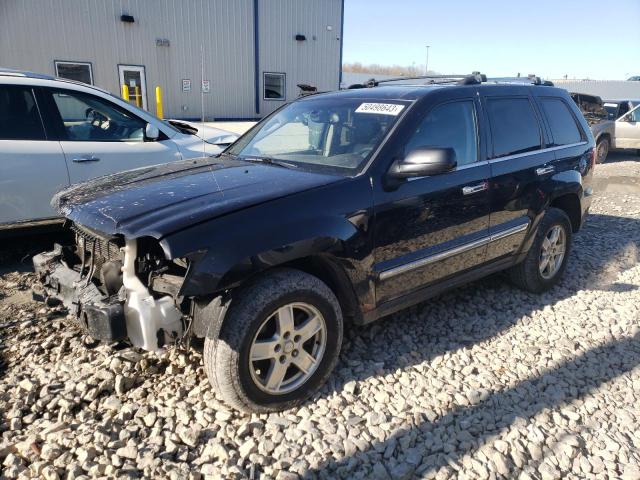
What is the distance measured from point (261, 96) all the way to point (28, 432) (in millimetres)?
21742

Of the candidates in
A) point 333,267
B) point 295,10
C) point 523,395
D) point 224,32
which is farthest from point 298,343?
point 295,10

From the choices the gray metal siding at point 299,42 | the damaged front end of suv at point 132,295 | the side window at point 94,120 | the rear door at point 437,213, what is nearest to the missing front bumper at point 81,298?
the damaged front end of suv at point 132,295

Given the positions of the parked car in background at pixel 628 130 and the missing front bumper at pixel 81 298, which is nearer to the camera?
the missing front bumper at pixel 81 298

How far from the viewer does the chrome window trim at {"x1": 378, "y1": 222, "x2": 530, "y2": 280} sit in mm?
Answer: 3203

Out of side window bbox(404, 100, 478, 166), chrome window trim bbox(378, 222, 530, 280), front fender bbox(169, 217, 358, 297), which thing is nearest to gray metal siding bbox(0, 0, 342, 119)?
side window bbox(404, 100, 478, 166)

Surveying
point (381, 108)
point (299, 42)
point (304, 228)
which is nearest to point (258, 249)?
point (304, 228)

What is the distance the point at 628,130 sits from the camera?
1338cm

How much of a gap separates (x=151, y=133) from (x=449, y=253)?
11.4 feet

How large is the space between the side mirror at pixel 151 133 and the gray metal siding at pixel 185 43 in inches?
600

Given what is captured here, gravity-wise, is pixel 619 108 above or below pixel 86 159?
above

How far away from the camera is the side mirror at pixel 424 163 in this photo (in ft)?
9.78

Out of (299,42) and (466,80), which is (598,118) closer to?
(466,80)

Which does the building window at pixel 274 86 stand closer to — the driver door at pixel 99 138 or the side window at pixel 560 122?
the driver door at pixel 99 138

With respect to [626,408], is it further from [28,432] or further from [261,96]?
[261,96]
